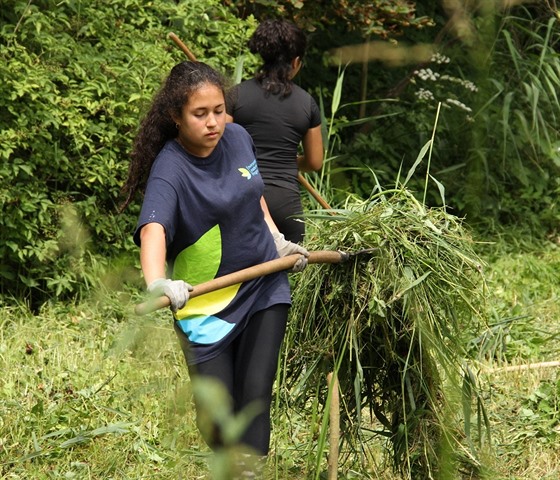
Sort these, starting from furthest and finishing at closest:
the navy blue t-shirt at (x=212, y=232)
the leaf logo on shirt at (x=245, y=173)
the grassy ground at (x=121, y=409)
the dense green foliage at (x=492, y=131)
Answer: the dense green foliage at (x=492, y=131) < the grassy ground at (x=121, y=409) < the leaf logo on shirt at (x=245, y=173) < the navy blue t-shirt at (x=212, y=232)

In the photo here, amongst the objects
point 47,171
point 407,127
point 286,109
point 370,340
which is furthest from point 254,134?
point 407,127

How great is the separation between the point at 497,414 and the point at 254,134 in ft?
5.20

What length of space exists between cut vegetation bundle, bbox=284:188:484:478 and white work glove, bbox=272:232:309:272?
12 cm

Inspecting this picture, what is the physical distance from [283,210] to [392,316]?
1.60 metres

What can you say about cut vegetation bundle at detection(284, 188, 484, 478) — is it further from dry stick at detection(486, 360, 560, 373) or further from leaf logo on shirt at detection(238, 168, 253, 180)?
dry stick at detection(486, 360, 560, 373)

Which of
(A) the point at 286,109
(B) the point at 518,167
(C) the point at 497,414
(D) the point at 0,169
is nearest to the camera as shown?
(C) the point at 497,414

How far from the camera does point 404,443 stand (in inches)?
125

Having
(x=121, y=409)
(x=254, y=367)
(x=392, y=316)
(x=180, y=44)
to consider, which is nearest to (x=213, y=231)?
(x=254, y=367)

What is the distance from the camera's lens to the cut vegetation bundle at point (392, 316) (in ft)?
9.75

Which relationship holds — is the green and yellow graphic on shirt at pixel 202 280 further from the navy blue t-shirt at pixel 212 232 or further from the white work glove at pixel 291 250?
the white work glove at pixel 291 250

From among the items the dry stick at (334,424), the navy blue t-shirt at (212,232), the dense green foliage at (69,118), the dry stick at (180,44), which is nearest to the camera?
the dry stick at (334,424)

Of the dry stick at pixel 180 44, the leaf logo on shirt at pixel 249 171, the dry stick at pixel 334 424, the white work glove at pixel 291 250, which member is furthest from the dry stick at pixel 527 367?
the dry stick at pixel 334 424

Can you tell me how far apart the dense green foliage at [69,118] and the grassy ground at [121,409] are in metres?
0.32

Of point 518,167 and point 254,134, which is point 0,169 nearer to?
point 254,134
